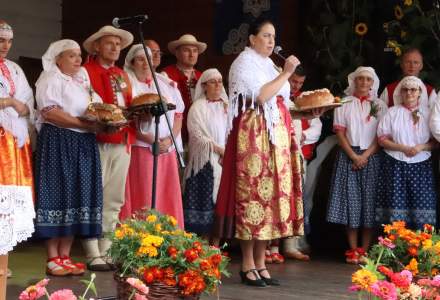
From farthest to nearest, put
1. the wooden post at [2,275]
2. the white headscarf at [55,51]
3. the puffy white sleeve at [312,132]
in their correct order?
the puffy white sleeve at [312,132] < the white headscarf at [55,51] < the wooden post at [2,275]

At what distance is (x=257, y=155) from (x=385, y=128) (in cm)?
177

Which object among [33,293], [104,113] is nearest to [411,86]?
[104,113]

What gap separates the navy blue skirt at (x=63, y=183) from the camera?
15.4ft

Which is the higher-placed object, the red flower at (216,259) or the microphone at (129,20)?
the microphone at (129,20)

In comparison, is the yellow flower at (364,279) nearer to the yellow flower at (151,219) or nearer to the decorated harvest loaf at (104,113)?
the yellow flower at (151,219)

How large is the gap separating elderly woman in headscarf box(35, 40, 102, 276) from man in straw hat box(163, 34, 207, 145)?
1262 mm

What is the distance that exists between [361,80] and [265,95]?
2.01 m

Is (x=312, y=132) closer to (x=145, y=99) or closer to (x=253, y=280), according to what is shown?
(x=145, y=99)

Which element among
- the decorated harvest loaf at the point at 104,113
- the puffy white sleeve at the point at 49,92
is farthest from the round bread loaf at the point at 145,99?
the puffy white sleeve at the point at 49,92

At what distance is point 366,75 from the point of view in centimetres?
609

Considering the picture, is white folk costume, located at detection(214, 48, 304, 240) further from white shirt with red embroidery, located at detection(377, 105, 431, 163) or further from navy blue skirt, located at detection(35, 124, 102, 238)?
white shirt with red embroidery, located at detection(377, 105, 431, 163)

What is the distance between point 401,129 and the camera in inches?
229

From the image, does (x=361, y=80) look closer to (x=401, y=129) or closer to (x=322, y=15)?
(x=401, y=129)

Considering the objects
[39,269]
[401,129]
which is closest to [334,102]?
[401,129]
